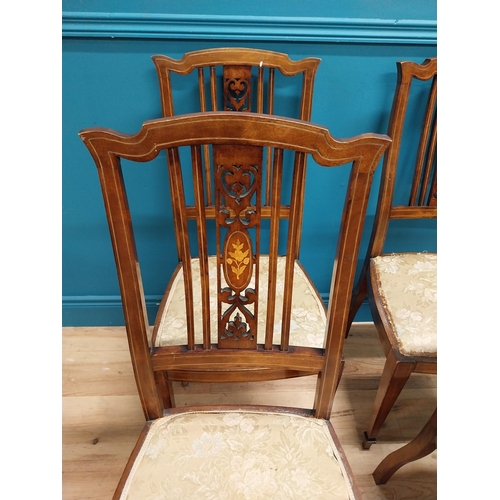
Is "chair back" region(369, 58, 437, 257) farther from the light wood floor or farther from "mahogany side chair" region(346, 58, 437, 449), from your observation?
the light wood floor

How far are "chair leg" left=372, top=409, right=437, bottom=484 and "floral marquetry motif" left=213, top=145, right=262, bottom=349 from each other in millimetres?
468

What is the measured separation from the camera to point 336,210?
1.37 meters

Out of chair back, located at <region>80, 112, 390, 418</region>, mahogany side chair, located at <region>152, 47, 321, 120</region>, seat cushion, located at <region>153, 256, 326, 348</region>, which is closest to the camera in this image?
chair back, located at <region>80, 112, 390, 418</region>

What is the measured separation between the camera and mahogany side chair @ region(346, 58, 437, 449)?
38.2 inches

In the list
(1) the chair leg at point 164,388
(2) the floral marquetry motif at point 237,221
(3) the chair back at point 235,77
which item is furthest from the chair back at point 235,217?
(3) the chair back at point 235,77

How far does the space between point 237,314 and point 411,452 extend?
0.58 metres

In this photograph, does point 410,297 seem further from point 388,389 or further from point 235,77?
point 235,77

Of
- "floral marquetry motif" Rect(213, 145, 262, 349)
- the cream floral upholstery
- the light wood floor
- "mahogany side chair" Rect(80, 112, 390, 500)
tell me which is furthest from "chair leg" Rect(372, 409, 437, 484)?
"floral marquetry motif" Rect(213, 145, 262, 349)

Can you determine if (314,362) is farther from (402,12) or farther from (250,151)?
(402,12)

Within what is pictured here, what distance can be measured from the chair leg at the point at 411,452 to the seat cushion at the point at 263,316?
30 cm

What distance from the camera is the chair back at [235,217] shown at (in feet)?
1.79

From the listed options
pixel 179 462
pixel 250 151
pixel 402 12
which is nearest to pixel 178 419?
pixel 179 462

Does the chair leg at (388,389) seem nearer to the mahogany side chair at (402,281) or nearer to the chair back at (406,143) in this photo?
the mahogany side chair at (402,281)

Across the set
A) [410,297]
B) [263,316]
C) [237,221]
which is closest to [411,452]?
[410,297]
